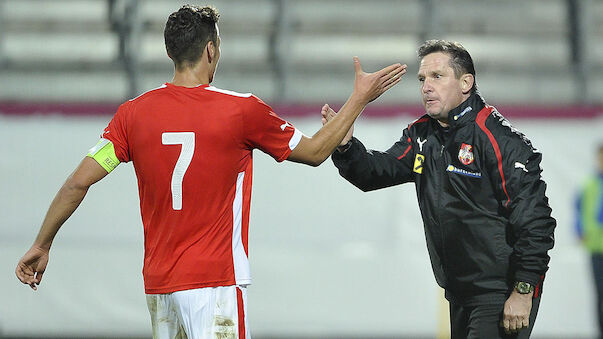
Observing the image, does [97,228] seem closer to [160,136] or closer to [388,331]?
[388,331]

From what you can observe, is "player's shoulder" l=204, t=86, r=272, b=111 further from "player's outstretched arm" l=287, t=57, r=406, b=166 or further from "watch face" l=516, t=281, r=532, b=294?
"watch face" l=516, t=281, r=532, b=294

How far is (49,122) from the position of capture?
854 cm

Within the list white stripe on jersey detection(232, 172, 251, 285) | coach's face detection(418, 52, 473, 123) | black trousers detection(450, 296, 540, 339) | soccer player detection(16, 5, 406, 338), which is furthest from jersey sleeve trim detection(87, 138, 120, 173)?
black trousers detection(450, 296, 540, 339)

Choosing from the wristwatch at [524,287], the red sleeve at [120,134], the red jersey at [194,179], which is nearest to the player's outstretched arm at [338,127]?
the red jersey at [194,179]

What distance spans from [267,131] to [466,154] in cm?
103

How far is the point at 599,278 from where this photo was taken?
8.02 m

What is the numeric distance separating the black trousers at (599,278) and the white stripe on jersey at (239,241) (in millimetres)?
5439

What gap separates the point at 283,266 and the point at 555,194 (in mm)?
2776

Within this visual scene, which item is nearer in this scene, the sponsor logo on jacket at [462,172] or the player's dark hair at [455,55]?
the sponsor logo on jacket at [462,172]

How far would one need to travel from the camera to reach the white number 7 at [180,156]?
3418mm

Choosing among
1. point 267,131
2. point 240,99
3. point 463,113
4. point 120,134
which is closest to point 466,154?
point 463,113

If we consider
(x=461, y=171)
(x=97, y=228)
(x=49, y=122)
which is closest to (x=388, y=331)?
(x=97, y=228)

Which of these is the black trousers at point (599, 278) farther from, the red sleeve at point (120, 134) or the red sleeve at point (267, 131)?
the red sleeve at point (120, 134)

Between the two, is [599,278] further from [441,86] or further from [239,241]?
[239,241]
